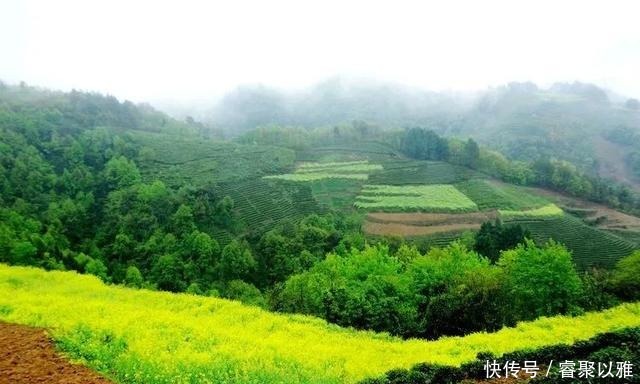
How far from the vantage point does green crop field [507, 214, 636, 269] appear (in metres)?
80.3

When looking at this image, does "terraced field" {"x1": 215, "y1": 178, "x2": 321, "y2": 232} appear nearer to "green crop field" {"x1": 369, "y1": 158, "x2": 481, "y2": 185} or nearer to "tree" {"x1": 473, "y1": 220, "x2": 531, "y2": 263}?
"green crop field" {"x1": 369, "y1": 158, "x2": 481, "y2": 185}

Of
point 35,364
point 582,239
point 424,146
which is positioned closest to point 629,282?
point 582,239

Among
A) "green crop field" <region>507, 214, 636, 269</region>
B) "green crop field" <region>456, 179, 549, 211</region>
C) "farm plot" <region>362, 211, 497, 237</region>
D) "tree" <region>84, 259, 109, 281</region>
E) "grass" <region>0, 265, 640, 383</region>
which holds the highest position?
"grass" <region>0, 265, 640, 383</region>

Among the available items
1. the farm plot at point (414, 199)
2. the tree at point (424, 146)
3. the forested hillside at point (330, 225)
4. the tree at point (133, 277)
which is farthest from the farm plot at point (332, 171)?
the tree at point (133, 277)

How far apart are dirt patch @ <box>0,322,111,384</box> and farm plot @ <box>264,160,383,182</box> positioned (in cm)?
10143

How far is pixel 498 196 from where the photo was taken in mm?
105875

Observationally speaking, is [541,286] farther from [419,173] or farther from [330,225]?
[419,173]

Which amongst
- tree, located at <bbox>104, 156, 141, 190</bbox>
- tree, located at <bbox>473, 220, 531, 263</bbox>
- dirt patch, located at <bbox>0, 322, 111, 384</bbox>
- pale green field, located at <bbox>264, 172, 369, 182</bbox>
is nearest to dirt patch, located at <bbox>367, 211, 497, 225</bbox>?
tree, located at <bbox>473, 220, 531, 263</bbox>

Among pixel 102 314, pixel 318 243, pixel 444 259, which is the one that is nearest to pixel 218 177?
pixel 318 243

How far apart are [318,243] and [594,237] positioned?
46.4m

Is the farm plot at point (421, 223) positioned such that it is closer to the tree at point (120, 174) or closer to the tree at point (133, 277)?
the tree at point (133, 277)

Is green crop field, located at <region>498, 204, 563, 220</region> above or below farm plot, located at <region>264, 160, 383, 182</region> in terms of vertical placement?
below

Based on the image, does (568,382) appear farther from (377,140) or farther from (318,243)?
(377,140)

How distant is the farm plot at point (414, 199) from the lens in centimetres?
9750
